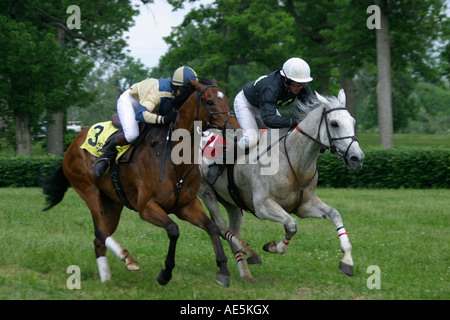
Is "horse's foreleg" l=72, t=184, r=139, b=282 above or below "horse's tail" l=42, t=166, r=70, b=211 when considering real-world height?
below

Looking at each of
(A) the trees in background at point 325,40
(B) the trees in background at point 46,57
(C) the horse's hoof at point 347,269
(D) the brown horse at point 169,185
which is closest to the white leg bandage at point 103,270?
(D) the brown horse at point 169,185

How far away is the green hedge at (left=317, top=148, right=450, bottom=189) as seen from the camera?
1741cm

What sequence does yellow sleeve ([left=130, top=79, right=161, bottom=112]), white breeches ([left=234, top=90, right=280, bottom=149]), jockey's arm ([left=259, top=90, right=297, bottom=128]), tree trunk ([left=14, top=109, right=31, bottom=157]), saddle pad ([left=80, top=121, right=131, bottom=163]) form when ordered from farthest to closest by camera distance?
tree trunk ([left=14, top=109, right=31, bottom=157]), saddle pad ([left=80, top=121, right=131, bottom=163]), white breeches ([left=234, top=90, right=280, bottom=149]), jockey's arm ([left=259, top=90, right=297, bottom=128]), yellow sleeve ([left=130, top=79, right=161, bottom=112])

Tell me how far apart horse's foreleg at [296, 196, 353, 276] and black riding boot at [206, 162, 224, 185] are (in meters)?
1.21

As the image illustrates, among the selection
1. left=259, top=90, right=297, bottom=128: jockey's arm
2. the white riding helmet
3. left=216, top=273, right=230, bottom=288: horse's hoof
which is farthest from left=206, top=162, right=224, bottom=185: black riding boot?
left=216, top=273, right=230, bottom=288: horse's hoof

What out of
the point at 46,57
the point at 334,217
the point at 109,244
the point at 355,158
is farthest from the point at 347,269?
the point at 46,57

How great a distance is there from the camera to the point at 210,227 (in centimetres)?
605

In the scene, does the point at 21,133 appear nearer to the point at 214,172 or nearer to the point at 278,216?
the point at 214,172

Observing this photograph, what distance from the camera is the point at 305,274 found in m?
7.02

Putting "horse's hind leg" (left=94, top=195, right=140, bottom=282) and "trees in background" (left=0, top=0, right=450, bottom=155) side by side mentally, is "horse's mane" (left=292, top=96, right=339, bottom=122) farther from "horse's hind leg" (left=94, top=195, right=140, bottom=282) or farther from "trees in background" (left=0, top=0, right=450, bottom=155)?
"trees in background" (left=0, top=0, right=450, bottom=155)

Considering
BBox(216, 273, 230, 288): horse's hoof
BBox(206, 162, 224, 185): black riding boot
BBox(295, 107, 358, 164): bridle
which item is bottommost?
BBox(216, 273, 230, 288): horse's hoof

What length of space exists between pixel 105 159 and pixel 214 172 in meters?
1.42

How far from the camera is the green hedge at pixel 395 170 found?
57.1ft
